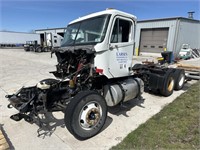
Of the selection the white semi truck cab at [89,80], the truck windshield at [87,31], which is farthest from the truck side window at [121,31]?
the truck windshield at [87,31]

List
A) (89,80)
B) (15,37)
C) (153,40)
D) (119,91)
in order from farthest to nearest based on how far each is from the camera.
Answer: (15,37) < (153,40) < (119,91) < (89,80)

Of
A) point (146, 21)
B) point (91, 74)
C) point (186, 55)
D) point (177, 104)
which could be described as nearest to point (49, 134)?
point (91, 74)

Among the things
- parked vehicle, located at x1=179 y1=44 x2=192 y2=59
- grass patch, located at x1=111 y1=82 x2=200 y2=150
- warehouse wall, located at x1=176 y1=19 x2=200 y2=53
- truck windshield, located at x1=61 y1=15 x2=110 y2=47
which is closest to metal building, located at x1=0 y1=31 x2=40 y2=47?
warehouse wall, located at x1=176 y1=19 x2=200 y2=53

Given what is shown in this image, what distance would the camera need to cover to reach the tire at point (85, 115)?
2.85m

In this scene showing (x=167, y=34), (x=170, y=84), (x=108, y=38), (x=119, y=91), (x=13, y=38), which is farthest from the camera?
(x=13, y=38)

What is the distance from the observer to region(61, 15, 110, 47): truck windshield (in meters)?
3.56

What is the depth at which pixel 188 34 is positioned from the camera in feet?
62.8

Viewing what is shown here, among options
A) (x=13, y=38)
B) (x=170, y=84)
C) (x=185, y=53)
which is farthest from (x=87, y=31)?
(x=13, y=38)

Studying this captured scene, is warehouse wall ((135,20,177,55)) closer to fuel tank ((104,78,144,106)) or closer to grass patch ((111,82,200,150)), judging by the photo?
grass patch ((111,82,200,150))

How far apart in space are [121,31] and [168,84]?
2780 millimetres

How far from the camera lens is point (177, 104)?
476 cm

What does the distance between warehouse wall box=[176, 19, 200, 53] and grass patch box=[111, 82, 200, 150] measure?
15.9 metres

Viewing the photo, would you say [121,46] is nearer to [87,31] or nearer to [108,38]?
[108,38]

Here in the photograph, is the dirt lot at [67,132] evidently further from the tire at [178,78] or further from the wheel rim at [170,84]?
the tire at [178,78]
